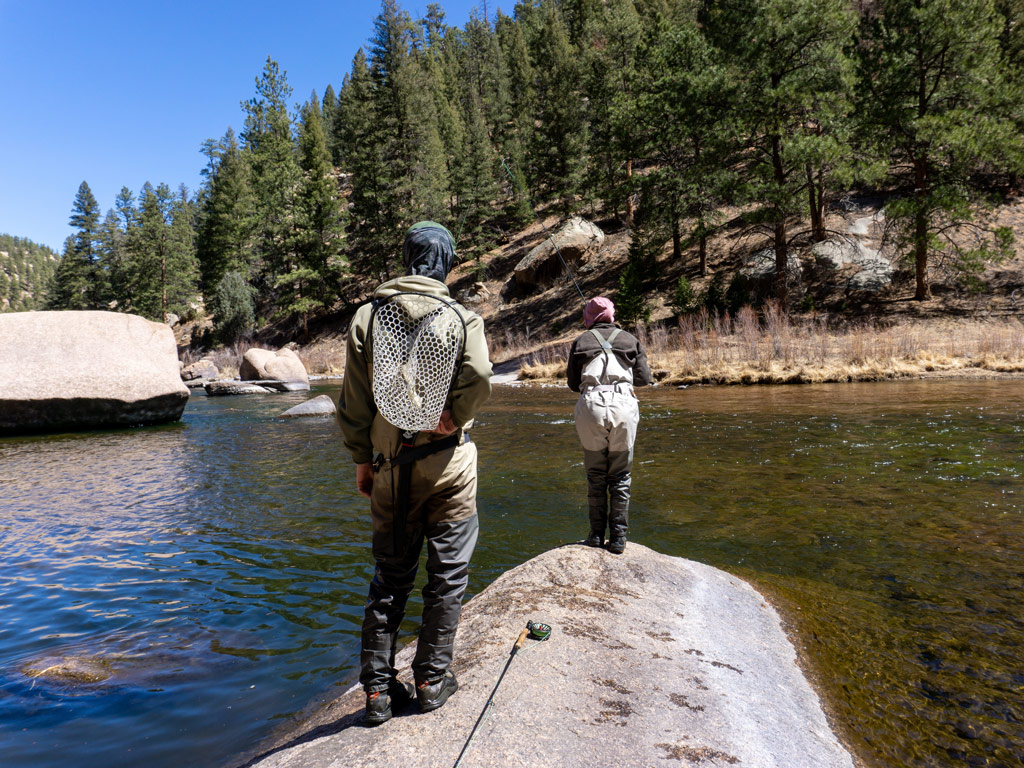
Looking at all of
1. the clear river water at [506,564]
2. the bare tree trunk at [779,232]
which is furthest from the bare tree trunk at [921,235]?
the clear river water at [506,564]

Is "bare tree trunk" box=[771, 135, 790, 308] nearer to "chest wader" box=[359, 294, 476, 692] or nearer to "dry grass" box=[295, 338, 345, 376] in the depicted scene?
"dry grass" box=[295, 338, 345, 376]

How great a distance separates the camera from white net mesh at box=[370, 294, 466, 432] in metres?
2.59

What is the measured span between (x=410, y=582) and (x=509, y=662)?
25.9 inches

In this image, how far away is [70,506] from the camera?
802 cm

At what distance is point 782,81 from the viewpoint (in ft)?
67.9

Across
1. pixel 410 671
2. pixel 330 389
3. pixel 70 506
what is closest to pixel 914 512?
pixel 410 671

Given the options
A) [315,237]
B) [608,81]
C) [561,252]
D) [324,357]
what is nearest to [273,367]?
[324,357]

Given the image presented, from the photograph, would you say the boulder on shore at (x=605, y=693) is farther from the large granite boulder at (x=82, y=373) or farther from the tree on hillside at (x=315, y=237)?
the tree on hillside at (x=315, y=237)

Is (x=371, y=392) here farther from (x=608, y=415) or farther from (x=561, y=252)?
(x=561, y=252)

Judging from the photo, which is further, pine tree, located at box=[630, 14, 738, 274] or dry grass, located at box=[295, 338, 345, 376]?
dry grass, located at box=[295, 338, 345, 376]

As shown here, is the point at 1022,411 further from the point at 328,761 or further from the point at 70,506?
the point at 70,506

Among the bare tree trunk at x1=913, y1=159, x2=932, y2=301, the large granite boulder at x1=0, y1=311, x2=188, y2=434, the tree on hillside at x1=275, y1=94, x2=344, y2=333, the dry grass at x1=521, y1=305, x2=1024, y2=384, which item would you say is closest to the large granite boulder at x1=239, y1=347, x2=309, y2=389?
the large granite boulder at x1=0, y1=311, x2=188, y2=434

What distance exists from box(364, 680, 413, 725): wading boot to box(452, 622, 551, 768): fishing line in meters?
0.40

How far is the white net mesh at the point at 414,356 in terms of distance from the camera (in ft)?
8.48
